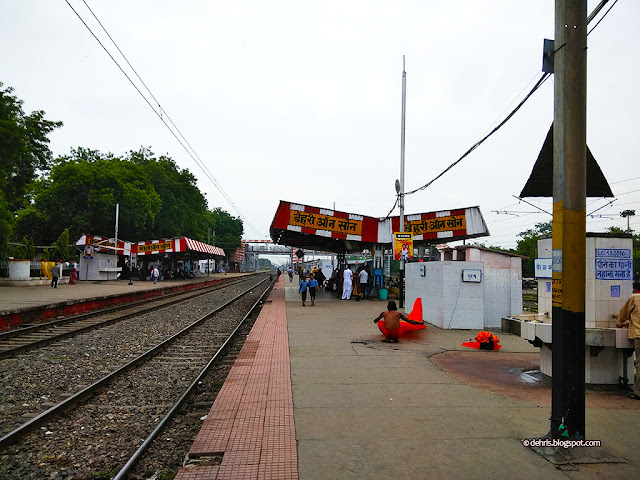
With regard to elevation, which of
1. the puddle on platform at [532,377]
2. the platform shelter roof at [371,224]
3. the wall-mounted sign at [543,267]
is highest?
the platform shelter roof at [371,224]

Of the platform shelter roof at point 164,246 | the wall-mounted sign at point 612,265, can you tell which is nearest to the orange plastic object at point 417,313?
the wall-mounted sign at point 612,265

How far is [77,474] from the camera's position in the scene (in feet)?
13.8

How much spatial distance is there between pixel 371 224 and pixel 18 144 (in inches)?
824

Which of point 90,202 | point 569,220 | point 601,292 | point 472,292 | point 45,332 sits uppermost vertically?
point 90,202

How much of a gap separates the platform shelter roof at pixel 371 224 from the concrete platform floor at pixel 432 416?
13.8m

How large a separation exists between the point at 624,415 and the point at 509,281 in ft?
27.2

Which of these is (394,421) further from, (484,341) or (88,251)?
(88,251)

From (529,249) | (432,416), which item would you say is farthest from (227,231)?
(432,416)

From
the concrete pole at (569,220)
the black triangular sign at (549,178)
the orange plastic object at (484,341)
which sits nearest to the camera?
the concrete pole at (569,220)

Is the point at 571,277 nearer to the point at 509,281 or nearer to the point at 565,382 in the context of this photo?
the point at 565,382

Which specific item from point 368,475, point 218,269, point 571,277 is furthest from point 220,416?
point 218,269

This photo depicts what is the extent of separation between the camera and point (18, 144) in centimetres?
2723

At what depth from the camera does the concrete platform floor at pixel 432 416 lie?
3.84 metres

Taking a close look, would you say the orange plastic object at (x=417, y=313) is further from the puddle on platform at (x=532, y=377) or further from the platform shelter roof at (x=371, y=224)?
the platform shelter roof at (x=371, y=224)
